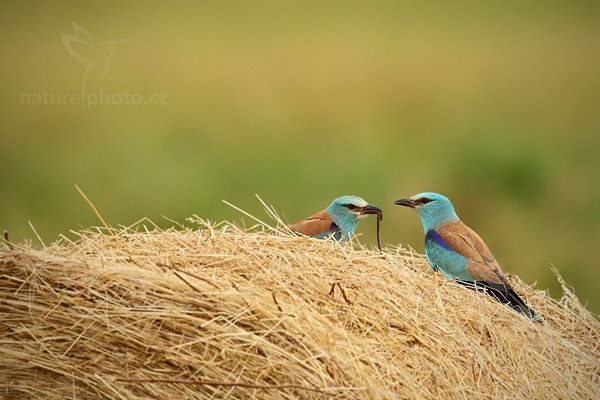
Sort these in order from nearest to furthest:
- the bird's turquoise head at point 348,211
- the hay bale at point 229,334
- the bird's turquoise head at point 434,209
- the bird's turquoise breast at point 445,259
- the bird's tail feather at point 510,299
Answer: the hay bale at point 229,334 → the bird's tail feather at point 510,299 → the bird's turquoise breast at point 445,259 → the bird's turquoise head at point 434,209 → the bird's turquoise head at point 348,211

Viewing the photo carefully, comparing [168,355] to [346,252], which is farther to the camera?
[346,252]

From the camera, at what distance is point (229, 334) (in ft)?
12.2

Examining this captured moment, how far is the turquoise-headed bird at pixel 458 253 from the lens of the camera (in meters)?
5.31

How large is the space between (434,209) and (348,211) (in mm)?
598

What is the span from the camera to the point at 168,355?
3.71 metres

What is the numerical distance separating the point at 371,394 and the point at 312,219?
8.50 ft

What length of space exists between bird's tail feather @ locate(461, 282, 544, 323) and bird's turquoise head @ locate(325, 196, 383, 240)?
3.30 ft

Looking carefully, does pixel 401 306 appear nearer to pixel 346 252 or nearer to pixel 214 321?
pixel 346 252

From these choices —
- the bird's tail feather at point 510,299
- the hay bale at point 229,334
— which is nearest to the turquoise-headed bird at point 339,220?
the bird's tail feather at point 510,299

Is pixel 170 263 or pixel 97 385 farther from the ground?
pixel 170 263

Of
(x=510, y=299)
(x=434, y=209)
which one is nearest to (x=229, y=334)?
(x=510, y=299)

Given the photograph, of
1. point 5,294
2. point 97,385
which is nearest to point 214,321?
point 97,385

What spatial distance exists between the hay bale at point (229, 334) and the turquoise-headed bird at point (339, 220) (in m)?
1.46

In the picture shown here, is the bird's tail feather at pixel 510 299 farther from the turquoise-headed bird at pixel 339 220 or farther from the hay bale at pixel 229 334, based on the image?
the turquoise-headed bird at pixel 339 220
